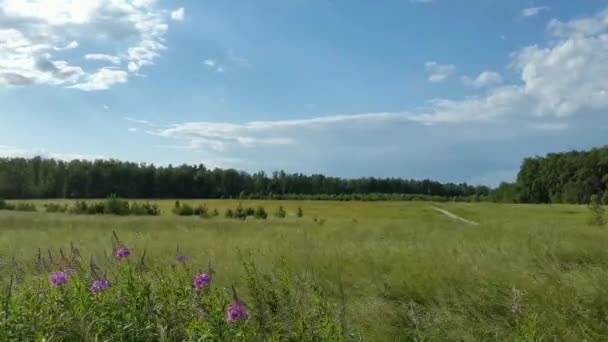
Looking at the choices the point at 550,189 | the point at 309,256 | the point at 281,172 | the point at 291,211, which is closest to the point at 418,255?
the point at 309,256

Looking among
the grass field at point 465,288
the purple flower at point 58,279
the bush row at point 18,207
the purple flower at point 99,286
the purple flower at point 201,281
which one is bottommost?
the bush row at point 18,207

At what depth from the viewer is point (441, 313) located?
215 inches

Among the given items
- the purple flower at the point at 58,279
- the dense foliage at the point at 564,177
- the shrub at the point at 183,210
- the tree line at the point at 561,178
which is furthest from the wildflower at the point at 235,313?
the dense foliage at the point at 564,177

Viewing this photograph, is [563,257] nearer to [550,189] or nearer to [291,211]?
[291,211]

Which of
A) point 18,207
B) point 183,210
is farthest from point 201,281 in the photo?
point 18,207

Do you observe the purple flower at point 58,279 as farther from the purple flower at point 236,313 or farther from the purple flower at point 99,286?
the purple flower at point 236,313

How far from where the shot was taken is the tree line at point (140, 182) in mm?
93812

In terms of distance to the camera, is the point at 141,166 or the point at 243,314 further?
the point at 141,166

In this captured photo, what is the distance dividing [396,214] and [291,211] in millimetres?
12450

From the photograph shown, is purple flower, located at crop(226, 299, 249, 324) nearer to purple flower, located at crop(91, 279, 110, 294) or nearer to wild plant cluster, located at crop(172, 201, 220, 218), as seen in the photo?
purple flower, located at crop(91, 279, 110, 294)

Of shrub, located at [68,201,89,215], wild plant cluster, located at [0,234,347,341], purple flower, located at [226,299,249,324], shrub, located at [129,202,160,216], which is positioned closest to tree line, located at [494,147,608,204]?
shrub, located at [129,202,160,216]

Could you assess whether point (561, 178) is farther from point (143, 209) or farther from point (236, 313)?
point (236, 313)

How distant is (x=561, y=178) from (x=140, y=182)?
6645 centimetres

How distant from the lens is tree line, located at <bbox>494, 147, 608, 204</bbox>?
8000cm
